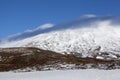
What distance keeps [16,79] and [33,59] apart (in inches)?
1977

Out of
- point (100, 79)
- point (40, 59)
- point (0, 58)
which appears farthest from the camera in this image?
point (0, 58)

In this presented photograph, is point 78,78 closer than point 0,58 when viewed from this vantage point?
Yes

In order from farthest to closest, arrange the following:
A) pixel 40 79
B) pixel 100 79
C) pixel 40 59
Result: pixel 40 59 → pixel 40 79 → pixel 100 79

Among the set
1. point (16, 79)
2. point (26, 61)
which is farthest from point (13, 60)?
point (16, 79)

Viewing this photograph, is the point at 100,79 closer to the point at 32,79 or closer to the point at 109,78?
the point at 109,78

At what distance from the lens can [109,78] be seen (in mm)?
26297

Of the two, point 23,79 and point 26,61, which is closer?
point 23,79

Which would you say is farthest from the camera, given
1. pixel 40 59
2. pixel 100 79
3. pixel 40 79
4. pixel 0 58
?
pixel 0 58

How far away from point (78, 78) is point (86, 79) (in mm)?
1064

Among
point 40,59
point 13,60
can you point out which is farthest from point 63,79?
point 13,60

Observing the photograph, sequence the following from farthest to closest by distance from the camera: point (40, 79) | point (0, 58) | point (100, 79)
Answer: point (0, 58)
point (40, 79)
point (100, 79)

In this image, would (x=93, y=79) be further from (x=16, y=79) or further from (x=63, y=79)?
(x=16, y=79)

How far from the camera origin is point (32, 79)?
28.0 metres

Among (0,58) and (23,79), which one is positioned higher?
(0,58)
